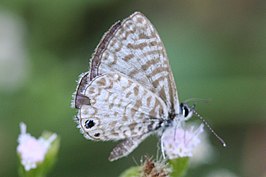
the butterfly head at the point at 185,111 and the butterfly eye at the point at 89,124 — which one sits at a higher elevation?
the butterfly eye at the point at 89,124

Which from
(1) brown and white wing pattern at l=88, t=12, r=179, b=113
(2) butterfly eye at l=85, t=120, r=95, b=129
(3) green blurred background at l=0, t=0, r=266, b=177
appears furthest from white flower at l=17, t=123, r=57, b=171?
(3) green blurred background at l=0, t=0, r=266, b=177

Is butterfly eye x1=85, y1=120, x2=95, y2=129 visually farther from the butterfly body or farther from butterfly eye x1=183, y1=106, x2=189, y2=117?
butterfly eye x1=183, y1=106, x2=189, y2=117

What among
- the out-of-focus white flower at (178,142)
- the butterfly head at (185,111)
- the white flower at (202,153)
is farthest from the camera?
the white flower at (202,153)

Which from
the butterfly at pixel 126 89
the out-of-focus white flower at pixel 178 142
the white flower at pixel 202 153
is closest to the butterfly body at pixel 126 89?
the butterfly at pixel 126 89

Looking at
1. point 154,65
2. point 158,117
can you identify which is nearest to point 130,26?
point 154,65

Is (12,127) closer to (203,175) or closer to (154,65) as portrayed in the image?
(203,175)

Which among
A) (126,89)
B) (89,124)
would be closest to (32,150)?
(89,124)

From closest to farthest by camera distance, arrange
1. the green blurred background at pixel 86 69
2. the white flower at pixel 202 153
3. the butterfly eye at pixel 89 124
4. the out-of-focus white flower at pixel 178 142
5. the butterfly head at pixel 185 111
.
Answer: the butterfly eye at pixel 89 124 < the butterfly head at pixel 185 111 < the out-of-focus white flower at pixel 178 142 < the white flower at pixel 202 153 < the green blurred background at pixel 86 69

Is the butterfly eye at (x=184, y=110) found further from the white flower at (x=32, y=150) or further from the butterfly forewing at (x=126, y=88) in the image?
the white flower at (x=32, y=150)
